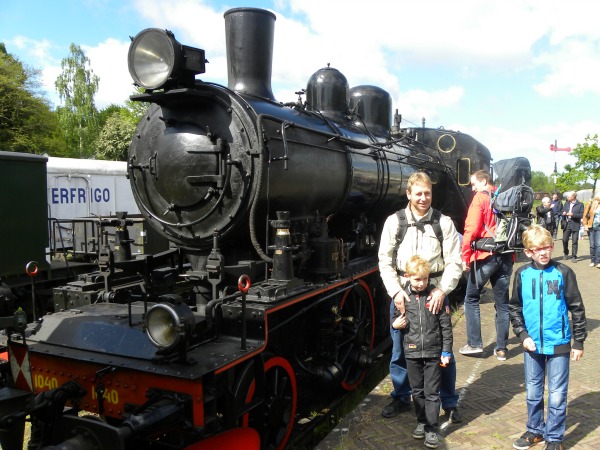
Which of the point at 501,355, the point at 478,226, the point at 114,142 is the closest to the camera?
the point at 501,355

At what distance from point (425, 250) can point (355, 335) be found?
160 cm

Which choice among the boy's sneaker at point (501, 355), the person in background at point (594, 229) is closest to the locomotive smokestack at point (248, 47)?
the boy's sneaker at point (501, 355)

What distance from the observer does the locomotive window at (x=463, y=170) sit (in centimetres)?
989

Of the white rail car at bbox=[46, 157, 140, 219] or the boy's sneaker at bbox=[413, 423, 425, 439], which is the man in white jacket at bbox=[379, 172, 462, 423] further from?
the white rail car at bbox=[46, 157, 140, 219]

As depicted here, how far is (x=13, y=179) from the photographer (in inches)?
299

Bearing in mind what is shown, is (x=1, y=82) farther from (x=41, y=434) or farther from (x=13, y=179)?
(x=41, y=434)

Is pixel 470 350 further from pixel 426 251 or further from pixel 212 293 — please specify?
pixel 212 293

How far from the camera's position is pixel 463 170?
991 cm

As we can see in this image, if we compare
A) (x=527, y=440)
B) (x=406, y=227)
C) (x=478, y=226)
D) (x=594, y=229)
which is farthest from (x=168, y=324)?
(x=594, y=229)

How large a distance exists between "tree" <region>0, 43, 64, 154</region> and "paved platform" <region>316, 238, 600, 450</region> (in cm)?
2519

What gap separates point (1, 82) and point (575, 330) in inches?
1104

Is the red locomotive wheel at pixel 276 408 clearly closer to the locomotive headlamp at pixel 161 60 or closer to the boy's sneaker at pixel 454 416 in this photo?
the boy's sneaker at pixel 454 416

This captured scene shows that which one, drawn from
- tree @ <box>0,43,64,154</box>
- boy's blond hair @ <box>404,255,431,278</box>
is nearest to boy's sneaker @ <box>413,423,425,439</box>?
boy's blond hair @ <box>404,255,431,278</box>

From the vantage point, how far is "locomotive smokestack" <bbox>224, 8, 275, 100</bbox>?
4359mm
